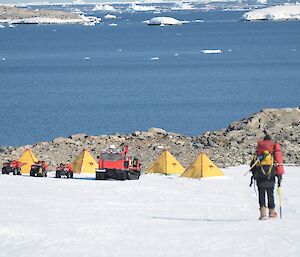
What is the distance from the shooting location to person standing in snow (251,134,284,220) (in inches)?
473

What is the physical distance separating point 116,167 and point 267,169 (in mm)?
7891

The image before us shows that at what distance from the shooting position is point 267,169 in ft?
39.5

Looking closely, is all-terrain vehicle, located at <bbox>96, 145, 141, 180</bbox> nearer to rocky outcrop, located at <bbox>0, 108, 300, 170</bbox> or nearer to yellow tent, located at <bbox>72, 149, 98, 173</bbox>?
yellow tent, located at <bbox>72, 149, 98, 173</bbox>

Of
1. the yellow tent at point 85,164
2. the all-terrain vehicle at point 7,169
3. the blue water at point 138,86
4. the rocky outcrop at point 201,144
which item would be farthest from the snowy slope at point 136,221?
the blue water at point 138,86

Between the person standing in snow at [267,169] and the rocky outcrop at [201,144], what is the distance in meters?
13.1

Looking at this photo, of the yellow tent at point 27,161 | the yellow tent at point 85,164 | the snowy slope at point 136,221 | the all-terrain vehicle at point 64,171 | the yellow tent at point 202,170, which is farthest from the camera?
the yellow tent at point 27,161

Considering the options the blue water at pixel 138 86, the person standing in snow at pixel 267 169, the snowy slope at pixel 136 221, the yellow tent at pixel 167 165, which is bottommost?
the snowy slope at pixel 136 221

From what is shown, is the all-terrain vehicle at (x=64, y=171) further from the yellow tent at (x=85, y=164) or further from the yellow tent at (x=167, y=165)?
the yellow tent at (x=167, y=165)

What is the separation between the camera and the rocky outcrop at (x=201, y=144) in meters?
27.2

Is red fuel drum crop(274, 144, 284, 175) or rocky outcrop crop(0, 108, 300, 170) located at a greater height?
rocky outcrop crop(0, 108, 300, 170)

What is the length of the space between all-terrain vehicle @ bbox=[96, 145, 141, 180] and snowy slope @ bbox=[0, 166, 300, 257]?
196 cm

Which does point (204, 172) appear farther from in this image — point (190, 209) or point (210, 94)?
point (210, 94)

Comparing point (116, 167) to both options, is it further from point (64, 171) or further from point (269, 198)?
point (269, 198)

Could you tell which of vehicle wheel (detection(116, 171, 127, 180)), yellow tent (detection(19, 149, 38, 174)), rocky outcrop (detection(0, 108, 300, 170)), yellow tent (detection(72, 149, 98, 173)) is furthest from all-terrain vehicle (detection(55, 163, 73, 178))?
rocky outcrop (detection(0, 108, 300, 170))
